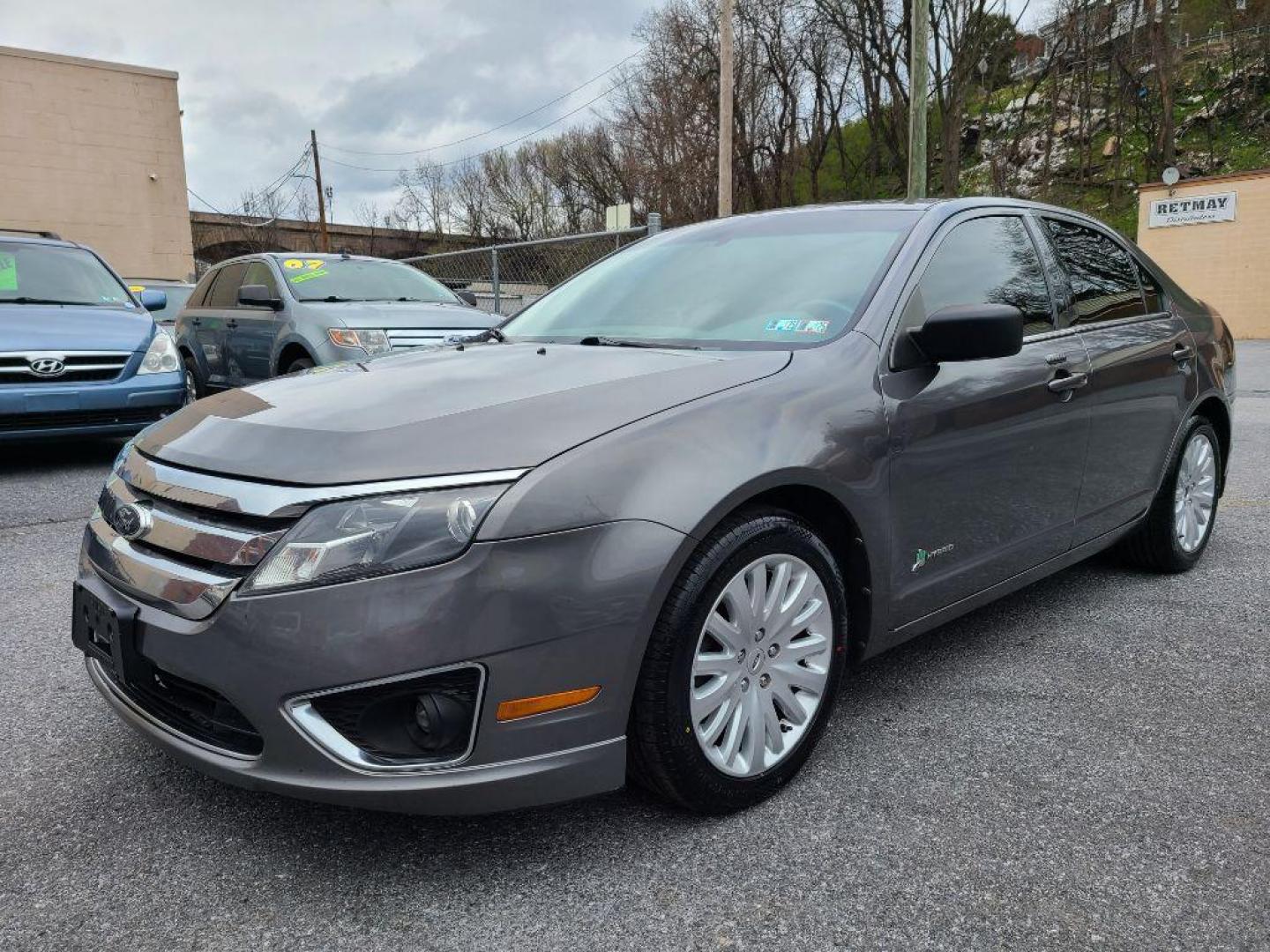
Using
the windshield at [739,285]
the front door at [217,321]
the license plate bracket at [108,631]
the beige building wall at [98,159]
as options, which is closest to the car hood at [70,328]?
Answer: the front door at [217,321]

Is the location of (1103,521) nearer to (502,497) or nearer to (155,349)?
(502,497)

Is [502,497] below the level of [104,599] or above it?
above

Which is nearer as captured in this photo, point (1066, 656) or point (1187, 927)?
point (1187, 927)

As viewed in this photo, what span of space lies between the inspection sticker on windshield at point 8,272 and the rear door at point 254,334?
63.9 inches

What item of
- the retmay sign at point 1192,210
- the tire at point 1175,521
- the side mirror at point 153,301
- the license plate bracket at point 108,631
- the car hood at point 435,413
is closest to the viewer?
the car hood at point 435,413

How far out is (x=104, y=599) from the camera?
2.15m

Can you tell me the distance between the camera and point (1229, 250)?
70.3 feet

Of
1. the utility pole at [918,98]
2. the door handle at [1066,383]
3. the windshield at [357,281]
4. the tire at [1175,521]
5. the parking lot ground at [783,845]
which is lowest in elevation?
the parking lot ground at [783,845]

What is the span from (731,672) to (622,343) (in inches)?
43.3

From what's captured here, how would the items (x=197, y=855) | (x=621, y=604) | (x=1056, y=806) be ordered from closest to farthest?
(x=621, y=604), (x=197, y=855), (x=1056, y=806)

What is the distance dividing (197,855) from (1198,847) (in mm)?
2161

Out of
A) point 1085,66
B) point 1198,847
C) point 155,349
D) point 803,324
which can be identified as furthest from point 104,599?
point 1085,66

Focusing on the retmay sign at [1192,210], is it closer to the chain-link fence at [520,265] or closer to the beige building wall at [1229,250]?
the beige building wall at [1229,250]

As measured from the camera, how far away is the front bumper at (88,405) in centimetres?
588
